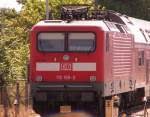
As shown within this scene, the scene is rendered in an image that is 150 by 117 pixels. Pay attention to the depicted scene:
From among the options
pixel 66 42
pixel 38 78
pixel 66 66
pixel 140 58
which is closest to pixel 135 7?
pixel 140 58

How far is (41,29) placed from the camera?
19094mm

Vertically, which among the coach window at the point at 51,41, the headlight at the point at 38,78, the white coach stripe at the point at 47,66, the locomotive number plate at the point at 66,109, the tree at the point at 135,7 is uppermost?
the coach window at the point at 51,41

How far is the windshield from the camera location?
19094 mm

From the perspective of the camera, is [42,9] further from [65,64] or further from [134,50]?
[65,64]

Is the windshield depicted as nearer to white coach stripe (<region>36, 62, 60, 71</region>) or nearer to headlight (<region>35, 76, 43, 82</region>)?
white coach stripe (<region>36, 62, 60, 71</region>)

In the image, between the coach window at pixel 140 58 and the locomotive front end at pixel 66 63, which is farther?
the coach window at pixel 140 58

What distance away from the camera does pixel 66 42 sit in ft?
63.1

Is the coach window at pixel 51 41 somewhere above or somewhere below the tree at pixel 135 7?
above

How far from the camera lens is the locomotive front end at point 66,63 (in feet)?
62.2

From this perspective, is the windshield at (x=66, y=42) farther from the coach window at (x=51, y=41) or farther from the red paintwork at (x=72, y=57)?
the red paintwork at (x=72, y=57)

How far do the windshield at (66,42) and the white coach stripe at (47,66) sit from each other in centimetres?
40

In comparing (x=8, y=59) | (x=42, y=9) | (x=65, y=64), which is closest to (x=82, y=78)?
(x=65, y=64)

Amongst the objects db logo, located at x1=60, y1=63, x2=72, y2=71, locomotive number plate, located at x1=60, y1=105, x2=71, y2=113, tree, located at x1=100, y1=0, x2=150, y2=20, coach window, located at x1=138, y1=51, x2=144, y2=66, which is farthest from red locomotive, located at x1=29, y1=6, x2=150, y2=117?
tree, located at x1=100, y1=0, x2=150, y2=20

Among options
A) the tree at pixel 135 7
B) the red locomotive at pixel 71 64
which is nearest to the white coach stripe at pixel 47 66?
the red locomotive at pixel 71 64
